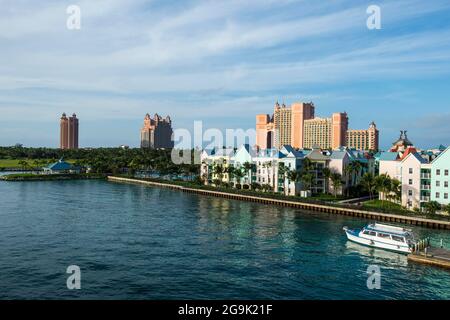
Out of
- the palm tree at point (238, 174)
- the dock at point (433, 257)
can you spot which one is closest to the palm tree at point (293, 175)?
the palm tree at point (238, 174)

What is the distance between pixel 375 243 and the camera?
Result: 4475cm

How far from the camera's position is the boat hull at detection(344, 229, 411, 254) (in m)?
42.4

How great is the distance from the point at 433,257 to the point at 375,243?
7.72 m

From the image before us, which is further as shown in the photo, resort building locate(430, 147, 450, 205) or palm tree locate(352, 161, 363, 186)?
palm tree locate(352, 161, 363, 186)

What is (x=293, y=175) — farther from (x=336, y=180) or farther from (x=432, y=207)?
(x=432, y=207)

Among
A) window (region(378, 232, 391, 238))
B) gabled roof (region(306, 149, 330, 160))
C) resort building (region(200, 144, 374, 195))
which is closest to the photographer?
window (region(378, 232, 391, 238))

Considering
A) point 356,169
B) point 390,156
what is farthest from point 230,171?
point 390,156

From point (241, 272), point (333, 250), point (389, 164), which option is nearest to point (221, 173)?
point (389, 164)

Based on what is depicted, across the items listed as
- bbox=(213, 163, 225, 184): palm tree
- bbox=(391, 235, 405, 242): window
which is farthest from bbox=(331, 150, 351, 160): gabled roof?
bbox=(391, 235, 405, 242): window

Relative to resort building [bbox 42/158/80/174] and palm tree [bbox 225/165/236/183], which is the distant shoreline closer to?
resort building [bbox 42/158/80/174]

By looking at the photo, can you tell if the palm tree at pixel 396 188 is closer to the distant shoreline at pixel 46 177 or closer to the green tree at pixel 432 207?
the green tree at pixel 432 207

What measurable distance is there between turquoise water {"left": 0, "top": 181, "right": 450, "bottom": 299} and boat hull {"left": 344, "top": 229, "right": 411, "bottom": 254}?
36.6 inches

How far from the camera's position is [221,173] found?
100 m
